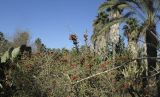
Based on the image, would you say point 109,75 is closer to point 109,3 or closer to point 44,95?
point 44,95

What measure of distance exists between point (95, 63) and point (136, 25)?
4432 mm

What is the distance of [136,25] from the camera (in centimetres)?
1928

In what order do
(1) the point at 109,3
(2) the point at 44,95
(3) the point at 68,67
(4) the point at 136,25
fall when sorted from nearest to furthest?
(2) the point at 44,95 → (3) the point at 68,67 → (4) the point at 136,25 → (1) the point at 109,3

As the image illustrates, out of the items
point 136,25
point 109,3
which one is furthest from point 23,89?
point 109,3

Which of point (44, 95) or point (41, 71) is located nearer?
point (44, 95)

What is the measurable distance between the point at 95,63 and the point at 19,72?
306 centimetres

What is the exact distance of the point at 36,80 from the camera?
13422 millimetres

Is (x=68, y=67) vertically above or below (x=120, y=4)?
below

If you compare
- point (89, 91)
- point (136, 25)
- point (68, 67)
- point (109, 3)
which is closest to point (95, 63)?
point (68, 67)

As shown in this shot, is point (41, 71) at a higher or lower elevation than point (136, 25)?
lower

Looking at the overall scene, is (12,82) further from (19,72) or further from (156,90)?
(156,90)

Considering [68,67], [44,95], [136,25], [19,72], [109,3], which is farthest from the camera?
[109,3]

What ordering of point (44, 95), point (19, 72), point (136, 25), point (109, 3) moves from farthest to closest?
point (109, 3)
point (136, 25)
point (19, 72)
point (44, 95)

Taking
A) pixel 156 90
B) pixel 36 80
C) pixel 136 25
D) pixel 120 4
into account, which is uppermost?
pixel 120 4
